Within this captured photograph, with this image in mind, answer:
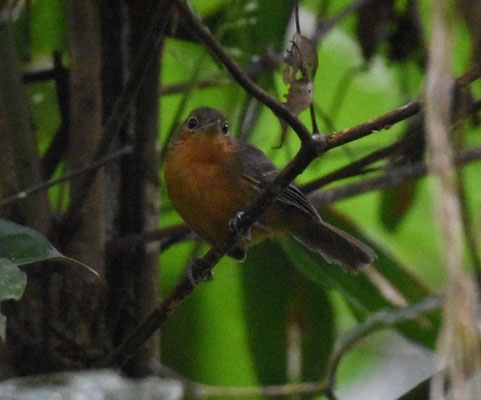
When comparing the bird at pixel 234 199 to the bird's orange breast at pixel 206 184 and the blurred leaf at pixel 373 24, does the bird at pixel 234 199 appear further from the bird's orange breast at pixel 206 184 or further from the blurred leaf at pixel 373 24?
the blurred leaf at pixel 373 24

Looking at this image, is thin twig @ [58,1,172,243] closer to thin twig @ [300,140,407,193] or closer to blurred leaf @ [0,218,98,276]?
blurred leaf @ [0,218,98,276]

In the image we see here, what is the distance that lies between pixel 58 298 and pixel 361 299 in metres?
1.47

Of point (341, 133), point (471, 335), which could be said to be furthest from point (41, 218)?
point (471, 335)

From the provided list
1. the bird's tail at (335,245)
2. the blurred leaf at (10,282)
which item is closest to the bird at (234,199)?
the bird's tail at (335,245)

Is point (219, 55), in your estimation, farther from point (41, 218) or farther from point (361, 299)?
point (361, 299)

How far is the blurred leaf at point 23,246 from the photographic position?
219 cm

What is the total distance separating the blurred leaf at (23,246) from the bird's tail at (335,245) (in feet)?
5.30

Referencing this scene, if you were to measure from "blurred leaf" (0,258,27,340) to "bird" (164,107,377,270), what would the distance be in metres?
1.49

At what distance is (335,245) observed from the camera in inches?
146

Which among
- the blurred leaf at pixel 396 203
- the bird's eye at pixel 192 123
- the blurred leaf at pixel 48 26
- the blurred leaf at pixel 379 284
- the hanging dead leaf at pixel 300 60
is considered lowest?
the blurred leaf at pixel 379 284

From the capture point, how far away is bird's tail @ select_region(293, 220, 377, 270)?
11.9 feet

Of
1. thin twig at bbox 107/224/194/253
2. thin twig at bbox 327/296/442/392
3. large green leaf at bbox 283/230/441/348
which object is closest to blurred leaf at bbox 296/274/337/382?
large green leaf at bbox 283/230/441/348

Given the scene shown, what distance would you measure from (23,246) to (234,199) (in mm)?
1542

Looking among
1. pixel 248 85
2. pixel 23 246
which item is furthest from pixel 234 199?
pixel 248 85
